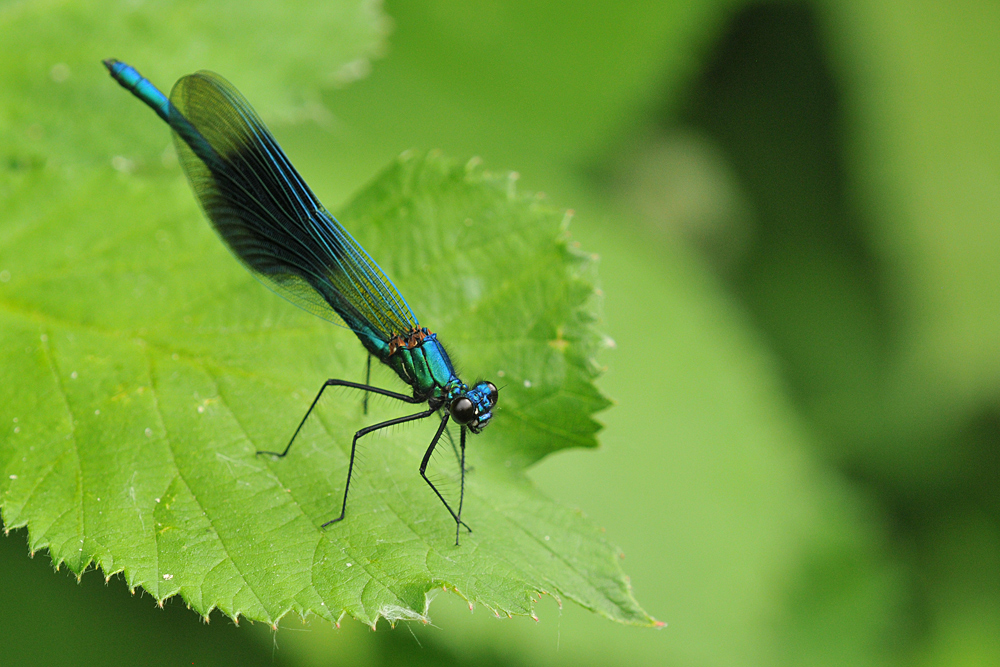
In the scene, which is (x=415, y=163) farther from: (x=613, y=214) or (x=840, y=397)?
(x=840, y=397)

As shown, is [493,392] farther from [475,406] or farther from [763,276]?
[763,276]

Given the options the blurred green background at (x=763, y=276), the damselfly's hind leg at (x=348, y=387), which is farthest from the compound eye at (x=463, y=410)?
the blurred green background at (x=763, y=276)

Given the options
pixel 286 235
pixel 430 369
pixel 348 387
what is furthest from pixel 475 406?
pixel 286 235

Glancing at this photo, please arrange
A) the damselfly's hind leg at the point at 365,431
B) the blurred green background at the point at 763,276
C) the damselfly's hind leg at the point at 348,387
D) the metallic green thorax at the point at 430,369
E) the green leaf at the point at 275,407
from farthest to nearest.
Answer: the blurred green background at the point at 763,276, the metallic green thorax at the point at 430,369, the damselfly's hind leg at the point at 348,387, the damselfly's hind leg at the point at 365,431, the green leaf at the point at 275,407

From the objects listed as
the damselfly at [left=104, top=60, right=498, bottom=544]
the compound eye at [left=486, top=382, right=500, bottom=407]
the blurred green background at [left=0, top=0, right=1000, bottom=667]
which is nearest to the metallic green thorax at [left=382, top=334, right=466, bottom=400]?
the damselfly at [left=104, top=60, right=498, bottom=544]

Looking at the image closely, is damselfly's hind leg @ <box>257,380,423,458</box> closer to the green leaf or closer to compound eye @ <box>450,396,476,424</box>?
the green leaf

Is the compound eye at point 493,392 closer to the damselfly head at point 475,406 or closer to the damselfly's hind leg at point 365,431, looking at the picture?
the damselfly head at point 475,406

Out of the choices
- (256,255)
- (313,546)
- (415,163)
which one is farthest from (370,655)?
(415,163)
